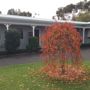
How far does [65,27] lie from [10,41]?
1442 cm

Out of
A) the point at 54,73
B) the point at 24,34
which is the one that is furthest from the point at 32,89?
the point at 24,34

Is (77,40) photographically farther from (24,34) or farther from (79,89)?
(24,34)

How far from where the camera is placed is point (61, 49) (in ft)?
38.3

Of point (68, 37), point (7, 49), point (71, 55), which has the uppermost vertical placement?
point (68, 37)

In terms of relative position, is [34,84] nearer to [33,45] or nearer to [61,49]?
[61,49]

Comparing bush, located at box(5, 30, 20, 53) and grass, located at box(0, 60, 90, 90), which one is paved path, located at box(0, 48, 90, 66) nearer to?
bush, located at box(5, 30, 20, 53)

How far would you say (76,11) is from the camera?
7262 centimetres

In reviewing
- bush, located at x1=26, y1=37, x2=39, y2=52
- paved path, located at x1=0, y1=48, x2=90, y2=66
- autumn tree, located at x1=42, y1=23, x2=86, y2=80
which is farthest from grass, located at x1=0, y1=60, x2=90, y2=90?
bush, located at x1=26, y1=37, x2=39, y2=52

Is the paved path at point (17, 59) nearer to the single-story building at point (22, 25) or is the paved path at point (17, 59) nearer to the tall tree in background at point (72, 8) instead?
the single-story building at point (22, 25)

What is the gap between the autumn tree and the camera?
38.4ft

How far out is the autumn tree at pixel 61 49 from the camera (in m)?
11.7

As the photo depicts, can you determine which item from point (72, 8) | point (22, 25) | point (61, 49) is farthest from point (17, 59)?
point (72, 8)

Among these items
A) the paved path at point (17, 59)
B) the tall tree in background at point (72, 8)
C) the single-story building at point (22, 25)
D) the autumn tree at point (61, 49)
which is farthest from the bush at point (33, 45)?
the tall tree in background at point (72, 8)

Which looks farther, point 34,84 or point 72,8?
point 72,8
